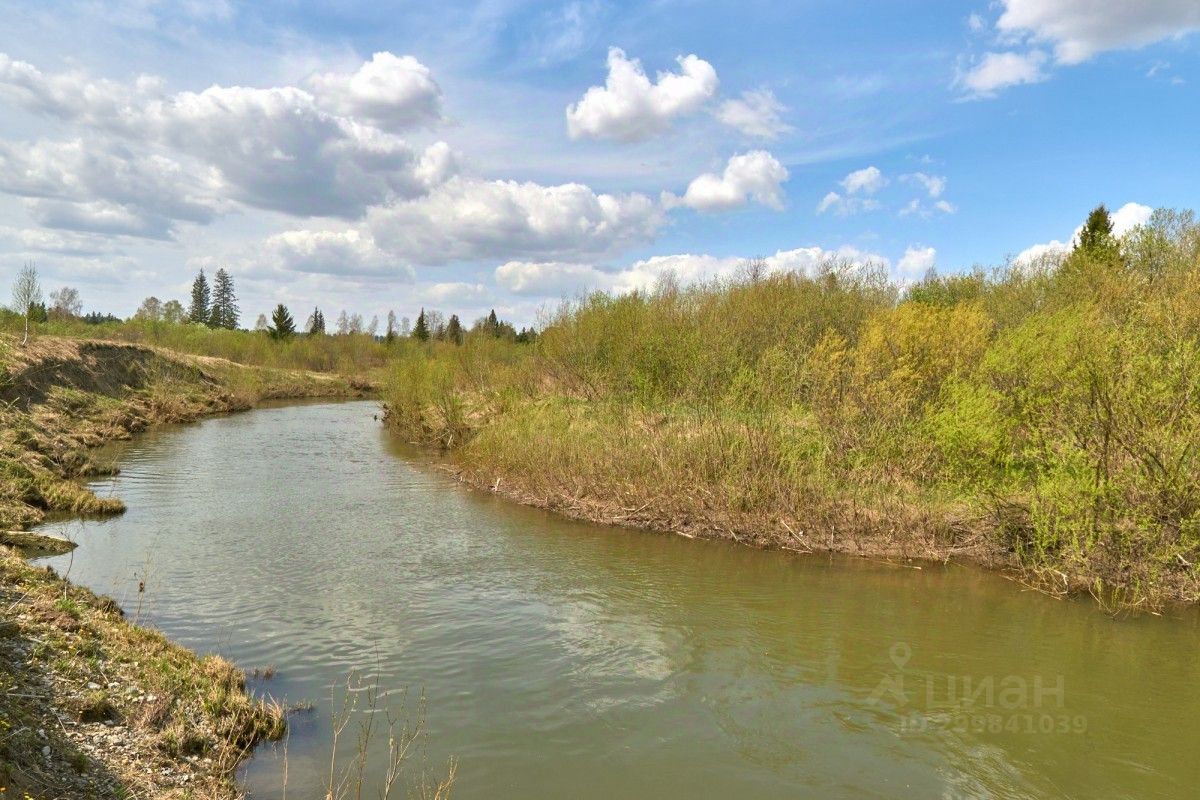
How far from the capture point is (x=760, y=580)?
1343 cm

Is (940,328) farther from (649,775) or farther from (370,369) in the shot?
(370,369)

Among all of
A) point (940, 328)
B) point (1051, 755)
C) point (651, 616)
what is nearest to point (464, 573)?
point (651, 616)

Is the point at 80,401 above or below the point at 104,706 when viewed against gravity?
above

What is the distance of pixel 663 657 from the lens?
9812mm

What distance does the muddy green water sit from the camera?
715 cm

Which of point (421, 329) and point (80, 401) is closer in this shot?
point (80, 401)

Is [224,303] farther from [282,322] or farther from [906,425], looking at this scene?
[906,425]

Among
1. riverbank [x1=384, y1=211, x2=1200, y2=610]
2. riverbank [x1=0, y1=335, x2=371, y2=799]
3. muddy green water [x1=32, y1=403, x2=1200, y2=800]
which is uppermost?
riverbank [x1=384, y1=211, x2=1200, y2=610]

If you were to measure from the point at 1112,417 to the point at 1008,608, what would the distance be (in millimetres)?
3710

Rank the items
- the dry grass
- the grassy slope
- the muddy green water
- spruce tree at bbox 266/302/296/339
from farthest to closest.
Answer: spruce tree at bbox 266/302/296/339
the grassy slope
the muddy green water
the dry grass

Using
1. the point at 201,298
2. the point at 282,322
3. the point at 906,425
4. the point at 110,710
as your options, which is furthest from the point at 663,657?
the point at 201,298

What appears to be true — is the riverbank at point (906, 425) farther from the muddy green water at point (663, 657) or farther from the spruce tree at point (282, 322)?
the spruce tree at point (282, 322)

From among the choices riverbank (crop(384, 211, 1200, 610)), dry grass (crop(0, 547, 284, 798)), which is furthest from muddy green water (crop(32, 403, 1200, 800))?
riverbank (crop(384, 211, 1200, 610))

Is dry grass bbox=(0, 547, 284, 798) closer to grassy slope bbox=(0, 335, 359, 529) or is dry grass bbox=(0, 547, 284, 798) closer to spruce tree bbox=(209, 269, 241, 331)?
grassy slope bbox=(0, 335, 359, 529)
